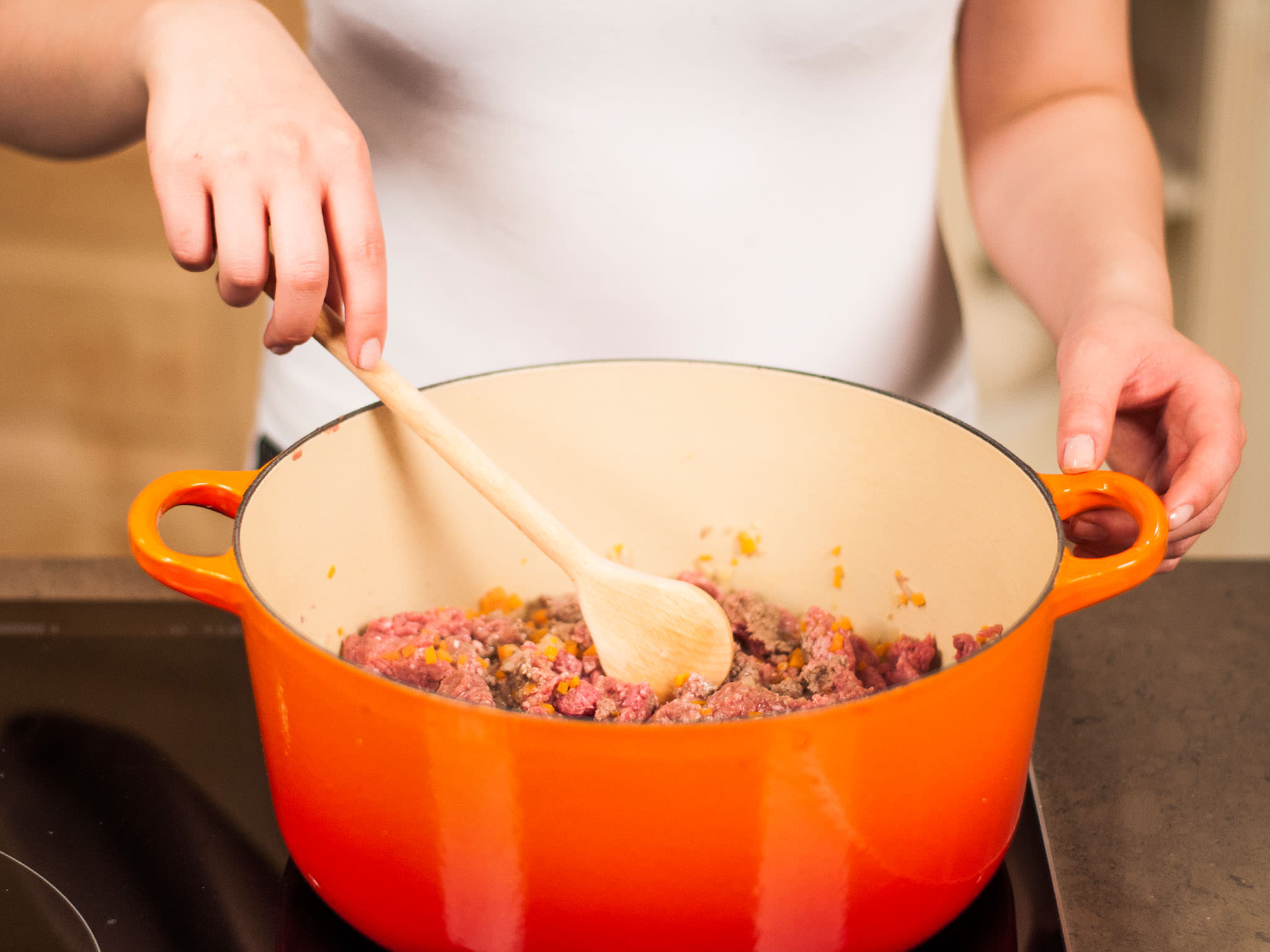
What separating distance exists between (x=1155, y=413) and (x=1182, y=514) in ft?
0.39

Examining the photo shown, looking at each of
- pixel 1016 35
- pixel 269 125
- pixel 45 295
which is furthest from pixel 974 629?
pixel 45 295

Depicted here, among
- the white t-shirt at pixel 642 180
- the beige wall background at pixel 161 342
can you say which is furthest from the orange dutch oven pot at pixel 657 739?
the beige wall background at pixel 161 342

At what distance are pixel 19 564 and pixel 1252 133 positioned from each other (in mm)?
1890

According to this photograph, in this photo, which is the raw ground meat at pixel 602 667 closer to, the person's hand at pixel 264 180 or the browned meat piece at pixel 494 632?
the browned meat piece at pixel 494 632

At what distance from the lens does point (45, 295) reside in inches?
84.8

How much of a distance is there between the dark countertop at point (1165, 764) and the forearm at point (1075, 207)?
0.79 feet

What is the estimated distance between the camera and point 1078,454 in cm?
59

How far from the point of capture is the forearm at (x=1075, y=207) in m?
0.75

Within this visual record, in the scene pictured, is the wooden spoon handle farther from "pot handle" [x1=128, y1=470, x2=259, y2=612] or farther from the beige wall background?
the beige wall background

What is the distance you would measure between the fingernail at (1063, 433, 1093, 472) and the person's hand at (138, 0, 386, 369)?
40 cm

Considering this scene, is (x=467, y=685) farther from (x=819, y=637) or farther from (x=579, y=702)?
(x=819, y=637)

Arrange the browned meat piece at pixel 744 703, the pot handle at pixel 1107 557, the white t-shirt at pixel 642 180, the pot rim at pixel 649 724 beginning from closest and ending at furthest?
the pot rim at pixel 649 724
the pot handle at pixel 1107 557
the browned meat piece at pixel 744 703
the white t-shirt at pixel 642 180

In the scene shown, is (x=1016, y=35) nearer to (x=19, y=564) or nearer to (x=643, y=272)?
(x=643, y=272)

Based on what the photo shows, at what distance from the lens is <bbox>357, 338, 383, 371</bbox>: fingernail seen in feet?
2.00
